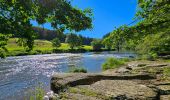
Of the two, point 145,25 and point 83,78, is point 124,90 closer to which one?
point 83,78

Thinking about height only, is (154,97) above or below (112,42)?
below

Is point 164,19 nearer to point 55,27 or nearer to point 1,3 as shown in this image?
point 55,27

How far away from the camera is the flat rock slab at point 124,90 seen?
12247 mm

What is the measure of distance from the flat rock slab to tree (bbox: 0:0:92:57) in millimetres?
3232

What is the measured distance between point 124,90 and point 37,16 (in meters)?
5.20

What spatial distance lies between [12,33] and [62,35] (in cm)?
271

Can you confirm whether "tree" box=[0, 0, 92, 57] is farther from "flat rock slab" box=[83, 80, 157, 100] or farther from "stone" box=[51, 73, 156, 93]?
"stone" box=[51, 73, 156, 93]

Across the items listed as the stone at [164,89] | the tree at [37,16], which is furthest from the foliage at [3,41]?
the stone at [164,89]

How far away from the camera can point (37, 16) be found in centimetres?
1087

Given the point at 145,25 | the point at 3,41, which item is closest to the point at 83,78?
the point at 145,25

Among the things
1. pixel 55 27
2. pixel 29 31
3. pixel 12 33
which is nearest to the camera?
pixel 12 33

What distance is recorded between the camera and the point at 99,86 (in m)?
14.3

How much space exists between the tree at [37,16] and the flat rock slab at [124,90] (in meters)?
3.23

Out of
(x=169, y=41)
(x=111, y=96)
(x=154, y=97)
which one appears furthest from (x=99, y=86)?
(x=169, y=41)
